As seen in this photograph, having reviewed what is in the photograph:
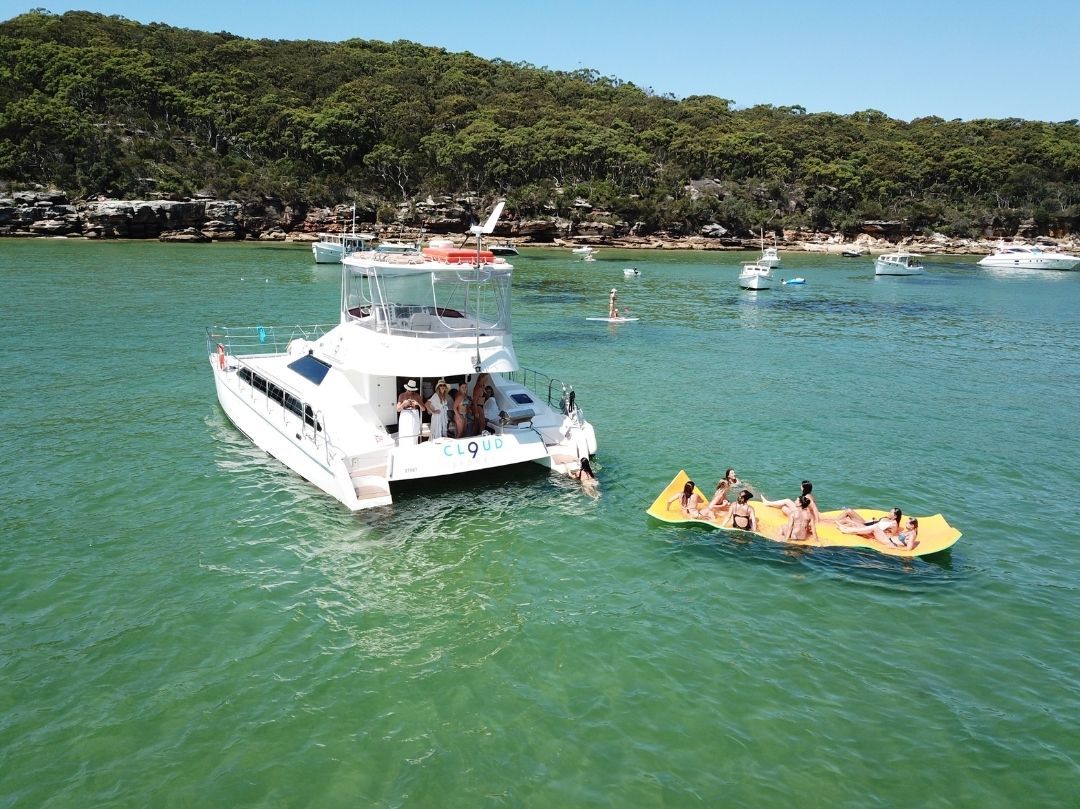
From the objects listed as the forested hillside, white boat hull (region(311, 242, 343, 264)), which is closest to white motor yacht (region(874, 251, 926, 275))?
the forested hillside

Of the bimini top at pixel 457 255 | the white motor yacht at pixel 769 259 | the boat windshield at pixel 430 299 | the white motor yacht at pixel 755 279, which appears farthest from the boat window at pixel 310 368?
the white motor yacht at pixel 769 259

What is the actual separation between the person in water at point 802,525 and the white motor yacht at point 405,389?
4.49 m

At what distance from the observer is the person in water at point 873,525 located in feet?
44.3

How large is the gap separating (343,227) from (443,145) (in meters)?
25.5

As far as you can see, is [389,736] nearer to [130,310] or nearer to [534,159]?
[130,310]

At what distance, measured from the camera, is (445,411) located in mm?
15234

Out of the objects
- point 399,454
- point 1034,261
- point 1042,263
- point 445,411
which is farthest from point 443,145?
point 399,454

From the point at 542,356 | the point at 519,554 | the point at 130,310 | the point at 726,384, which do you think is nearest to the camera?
the point at 519,554

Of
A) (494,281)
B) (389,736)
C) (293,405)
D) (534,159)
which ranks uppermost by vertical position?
(534,159)

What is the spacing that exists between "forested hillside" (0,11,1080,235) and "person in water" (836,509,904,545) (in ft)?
320

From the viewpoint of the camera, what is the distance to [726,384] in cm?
2684

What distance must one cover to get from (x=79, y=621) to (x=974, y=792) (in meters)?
11.8

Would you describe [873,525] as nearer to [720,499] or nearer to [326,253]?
[720,499]

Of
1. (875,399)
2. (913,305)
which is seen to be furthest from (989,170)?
(875,399)
